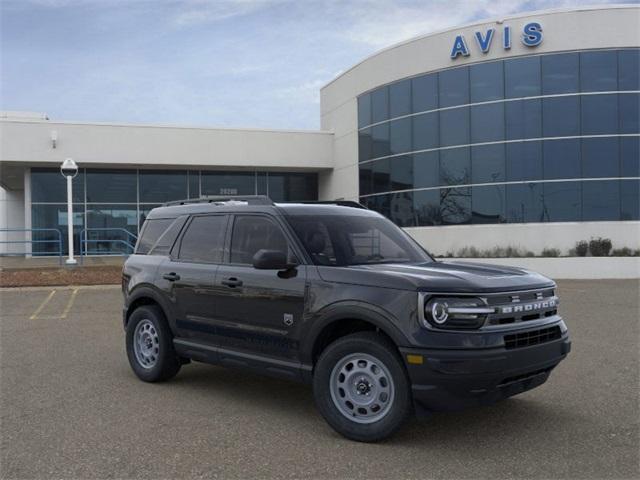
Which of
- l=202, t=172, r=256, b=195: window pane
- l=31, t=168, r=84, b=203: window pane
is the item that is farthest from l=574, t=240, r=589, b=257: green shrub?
l=31, t=168, r=84, b=203: window pane

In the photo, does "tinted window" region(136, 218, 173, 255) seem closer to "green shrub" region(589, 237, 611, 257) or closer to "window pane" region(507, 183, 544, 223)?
"green shrub" region(589, 237, 611, 257)

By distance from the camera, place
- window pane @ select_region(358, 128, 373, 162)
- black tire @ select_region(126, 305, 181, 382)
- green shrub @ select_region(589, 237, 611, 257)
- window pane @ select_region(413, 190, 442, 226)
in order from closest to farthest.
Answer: black tire @ select_region(126, 305, 181, 382) → green shrub @ select_region(589, 237, 611, 257) → window pane @ select_region(413, 190, 442, 226) → window pane @ select_region(358, 128, 373, 162)

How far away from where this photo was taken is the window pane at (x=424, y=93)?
1016 inches

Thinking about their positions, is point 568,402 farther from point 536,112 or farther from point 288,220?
point 536,112

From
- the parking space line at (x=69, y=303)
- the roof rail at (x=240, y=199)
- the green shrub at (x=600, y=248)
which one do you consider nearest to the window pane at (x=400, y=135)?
the green shrub at (x=600, y=248)

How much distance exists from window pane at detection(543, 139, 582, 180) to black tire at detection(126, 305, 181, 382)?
19544 mm

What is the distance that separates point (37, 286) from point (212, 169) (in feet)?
51.1

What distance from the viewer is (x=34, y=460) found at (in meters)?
4.48

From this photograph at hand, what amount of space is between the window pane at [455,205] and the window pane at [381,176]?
3.08m

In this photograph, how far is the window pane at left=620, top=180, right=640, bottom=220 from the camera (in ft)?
74.2

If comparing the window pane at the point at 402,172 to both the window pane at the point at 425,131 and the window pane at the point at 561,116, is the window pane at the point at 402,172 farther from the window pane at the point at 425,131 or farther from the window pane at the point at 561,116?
the window pane at the point at 561,116

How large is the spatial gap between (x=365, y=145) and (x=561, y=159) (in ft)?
29.7

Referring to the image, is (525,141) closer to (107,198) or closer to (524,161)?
(524,161)

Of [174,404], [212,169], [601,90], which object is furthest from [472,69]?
[174,404]
